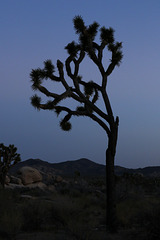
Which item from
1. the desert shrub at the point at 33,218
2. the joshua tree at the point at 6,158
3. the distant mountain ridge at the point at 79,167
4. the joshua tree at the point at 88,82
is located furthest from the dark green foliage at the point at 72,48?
the distant mountain ridge at the point at 79,167

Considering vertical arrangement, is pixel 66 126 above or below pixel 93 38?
below

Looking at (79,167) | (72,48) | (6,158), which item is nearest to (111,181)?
(72,48)

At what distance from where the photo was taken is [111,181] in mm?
10789

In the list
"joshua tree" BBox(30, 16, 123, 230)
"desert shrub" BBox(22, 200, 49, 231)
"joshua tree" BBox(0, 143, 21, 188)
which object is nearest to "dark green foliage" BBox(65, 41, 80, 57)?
"joshua tree" BBox(30, 16, 123, 230)

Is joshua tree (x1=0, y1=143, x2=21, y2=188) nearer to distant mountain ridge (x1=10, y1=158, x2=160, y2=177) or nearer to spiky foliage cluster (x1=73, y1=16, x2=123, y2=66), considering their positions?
spiky foliage cluster (x1=73, y1=16, x2=123, y2=66)

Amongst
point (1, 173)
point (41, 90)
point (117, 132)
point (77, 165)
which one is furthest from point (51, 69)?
point (77, 165)

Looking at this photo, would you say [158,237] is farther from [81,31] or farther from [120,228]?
[81,31]

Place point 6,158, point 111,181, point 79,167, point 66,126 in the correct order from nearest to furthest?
1. point 111,181
2. point 66,126
3. point 6,158
4. point 79,167

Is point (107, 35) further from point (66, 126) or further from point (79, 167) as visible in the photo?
point (79, 167)

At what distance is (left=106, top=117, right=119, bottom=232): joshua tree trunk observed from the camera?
10.5m

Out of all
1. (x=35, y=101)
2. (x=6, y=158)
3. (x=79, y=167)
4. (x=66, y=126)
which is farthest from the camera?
(x=79, y=167)

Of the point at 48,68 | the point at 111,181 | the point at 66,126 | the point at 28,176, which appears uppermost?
the point at 48,68

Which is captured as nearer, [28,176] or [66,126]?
[66,126]

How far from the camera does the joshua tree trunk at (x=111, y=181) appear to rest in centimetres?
1052
